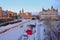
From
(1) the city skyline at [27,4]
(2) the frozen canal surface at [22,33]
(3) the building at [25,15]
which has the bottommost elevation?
(2) the frozen canal surface at [22,33]

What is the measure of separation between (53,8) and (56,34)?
36cm

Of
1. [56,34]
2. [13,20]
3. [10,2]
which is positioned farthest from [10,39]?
[56,34]

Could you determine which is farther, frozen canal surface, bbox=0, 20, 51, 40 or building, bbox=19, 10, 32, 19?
building, bbox=19, 10, 32, 19

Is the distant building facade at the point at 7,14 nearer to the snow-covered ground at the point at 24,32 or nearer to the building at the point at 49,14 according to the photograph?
the snow-covered ground at the point at 24,32

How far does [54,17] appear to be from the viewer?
212cm

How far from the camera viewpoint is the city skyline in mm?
1858

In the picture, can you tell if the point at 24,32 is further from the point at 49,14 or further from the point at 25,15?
the point at 49,14

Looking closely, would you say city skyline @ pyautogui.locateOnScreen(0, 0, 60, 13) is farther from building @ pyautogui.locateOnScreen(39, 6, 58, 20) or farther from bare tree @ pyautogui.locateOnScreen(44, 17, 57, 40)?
bare tree @ pyautogui.locateOnScreen(44, 17, 57, 40)

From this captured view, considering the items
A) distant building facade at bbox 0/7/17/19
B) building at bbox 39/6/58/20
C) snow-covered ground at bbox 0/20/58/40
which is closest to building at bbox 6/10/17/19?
distant building facade at bbox 0/7/17/19

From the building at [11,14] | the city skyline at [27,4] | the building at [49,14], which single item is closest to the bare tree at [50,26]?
the building at [49,14]

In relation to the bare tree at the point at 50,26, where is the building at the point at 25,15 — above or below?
above

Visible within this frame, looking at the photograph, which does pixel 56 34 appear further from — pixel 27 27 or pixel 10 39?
pixel 10 39

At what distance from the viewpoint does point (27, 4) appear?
1.96 m

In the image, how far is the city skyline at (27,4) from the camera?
186cm
